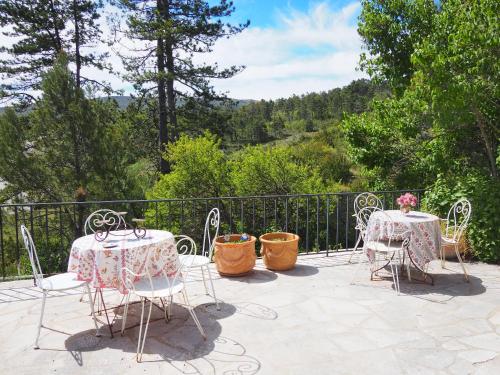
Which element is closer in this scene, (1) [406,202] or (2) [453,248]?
(1) [406,202]

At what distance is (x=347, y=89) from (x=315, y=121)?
5.92 meters

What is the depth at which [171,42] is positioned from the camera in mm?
13109

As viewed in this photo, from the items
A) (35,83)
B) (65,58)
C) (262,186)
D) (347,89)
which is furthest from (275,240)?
(347,89)

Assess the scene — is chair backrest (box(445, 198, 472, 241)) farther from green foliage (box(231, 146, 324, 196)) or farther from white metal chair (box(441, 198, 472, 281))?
green foliage (box(231, 146, 324, 196))

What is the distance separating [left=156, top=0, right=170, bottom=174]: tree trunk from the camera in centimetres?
1309

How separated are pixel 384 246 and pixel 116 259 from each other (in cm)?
259

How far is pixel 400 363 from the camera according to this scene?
8.59 ft

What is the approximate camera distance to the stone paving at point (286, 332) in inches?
103

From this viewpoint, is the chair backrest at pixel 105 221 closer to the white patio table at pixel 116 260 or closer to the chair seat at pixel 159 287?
the white patio table at pixel 116 260

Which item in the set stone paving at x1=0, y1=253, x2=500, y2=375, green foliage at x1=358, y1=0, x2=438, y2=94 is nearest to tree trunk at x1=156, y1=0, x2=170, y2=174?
green foliage at x1=358, y1=0, x2=438, y2=94

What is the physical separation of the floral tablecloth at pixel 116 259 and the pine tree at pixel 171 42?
1001cm

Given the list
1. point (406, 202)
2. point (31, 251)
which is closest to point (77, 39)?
point (31, 251)

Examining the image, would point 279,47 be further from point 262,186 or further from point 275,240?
point 275,240

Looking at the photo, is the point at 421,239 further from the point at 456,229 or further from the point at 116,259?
the point at 116,259
